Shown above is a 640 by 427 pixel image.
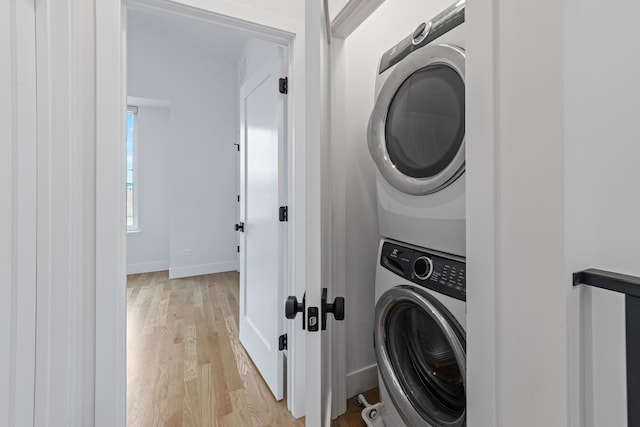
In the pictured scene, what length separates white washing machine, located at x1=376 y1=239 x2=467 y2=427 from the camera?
0.94 m

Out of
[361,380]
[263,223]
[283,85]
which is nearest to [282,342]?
[361,380]

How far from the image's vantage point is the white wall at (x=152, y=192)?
4082mm

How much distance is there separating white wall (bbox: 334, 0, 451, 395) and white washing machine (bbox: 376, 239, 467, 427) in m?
0.30

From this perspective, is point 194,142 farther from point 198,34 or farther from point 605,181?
point 605,181

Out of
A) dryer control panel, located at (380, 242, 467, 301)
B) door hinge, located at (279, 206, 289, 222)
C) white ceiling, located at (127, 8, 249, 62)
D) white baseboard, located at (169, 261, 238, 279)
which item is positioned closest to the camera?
dryer control panel, located at (380, 242, 467, 301)

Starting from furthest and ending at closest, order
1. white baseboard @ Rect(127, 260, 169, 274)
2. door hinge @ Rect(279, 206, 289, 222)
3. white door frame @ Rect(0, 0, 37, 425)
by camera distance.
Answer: white baseboard @ Rect(127, 260, 169, 274), door hinge @ Rect(279, 206, 289, 222), white door frame @ Rect(0, 0, 37, 425)

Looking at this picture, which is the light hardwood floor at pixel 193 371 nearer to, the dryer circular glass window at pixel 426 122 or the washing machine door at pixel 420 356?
the washing machine door at pixel 420 356

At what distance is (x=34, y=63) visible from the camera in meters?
0.85

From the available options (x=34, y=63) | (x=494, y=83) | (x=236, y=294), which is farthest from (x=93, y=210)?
(x=236, y=294)

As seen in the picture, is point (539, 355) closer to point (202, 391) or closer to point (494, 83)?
point (494, 83)

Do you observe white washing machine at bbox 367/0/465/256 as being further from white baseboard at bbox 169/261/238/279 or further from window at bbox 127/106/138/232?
window at bbox 127/106/138/232

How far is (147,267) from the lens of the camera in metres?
4.16

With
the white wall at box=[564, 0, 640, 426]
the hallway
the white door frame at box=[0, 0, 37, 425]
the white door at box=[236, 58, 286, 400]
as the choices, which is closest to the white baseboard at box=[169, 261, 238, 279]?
the hallway

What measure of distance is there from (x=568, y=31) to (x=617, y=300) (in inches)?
25.4
